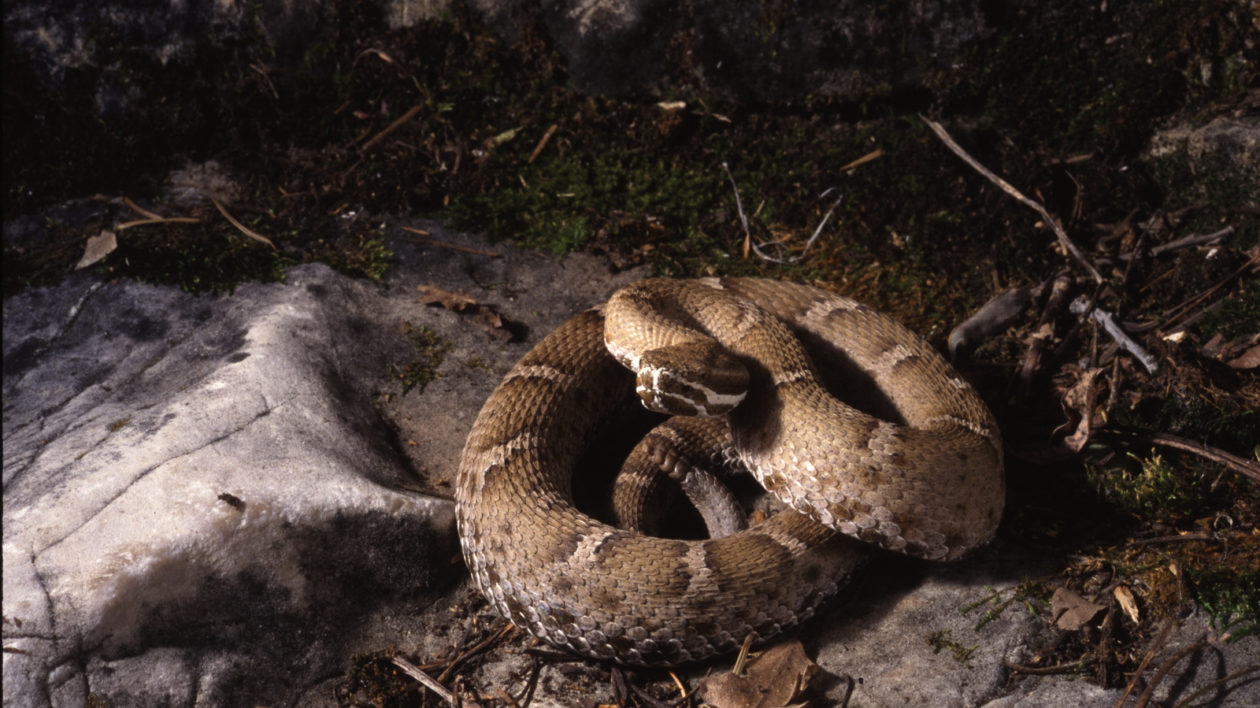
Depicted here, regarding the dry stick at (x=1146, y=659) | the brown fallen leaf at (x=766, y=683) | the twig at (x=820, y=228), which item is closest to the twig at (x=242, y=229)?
the twig at (x=820, y=228)

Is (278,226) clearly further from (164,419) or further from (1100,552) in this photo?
(1100,552)

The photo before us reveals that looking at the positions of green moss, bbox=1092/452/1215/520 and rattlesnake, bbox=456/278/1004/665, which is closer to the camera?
rattlesnake, bbox=456/278/1004/665

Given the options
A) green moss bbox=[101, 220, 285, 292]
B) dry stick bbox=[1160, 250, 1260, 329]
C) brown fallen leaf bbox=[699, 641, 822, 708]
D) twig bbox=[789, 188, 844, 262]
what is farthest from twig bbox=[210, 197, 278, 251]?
dry stick bbox=[1160, 250, 1260, 329]

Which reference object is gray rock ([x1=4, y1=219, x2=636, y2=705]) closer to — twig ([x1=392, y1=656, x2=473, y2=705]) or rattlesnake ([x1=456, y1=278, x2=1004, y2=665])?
twig ([x1=392, y1=656, x2=473, y2=705])

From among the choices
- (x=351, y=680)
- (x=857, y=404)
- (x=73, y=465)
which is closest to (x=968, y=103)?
(x=857, y=404)

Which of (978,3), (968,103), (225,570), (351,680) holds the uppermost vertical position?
(978,3)

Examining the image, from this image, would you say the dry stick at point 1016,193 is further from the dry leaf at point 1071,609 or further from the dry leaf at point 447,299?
the dry leaf at point 447,299
